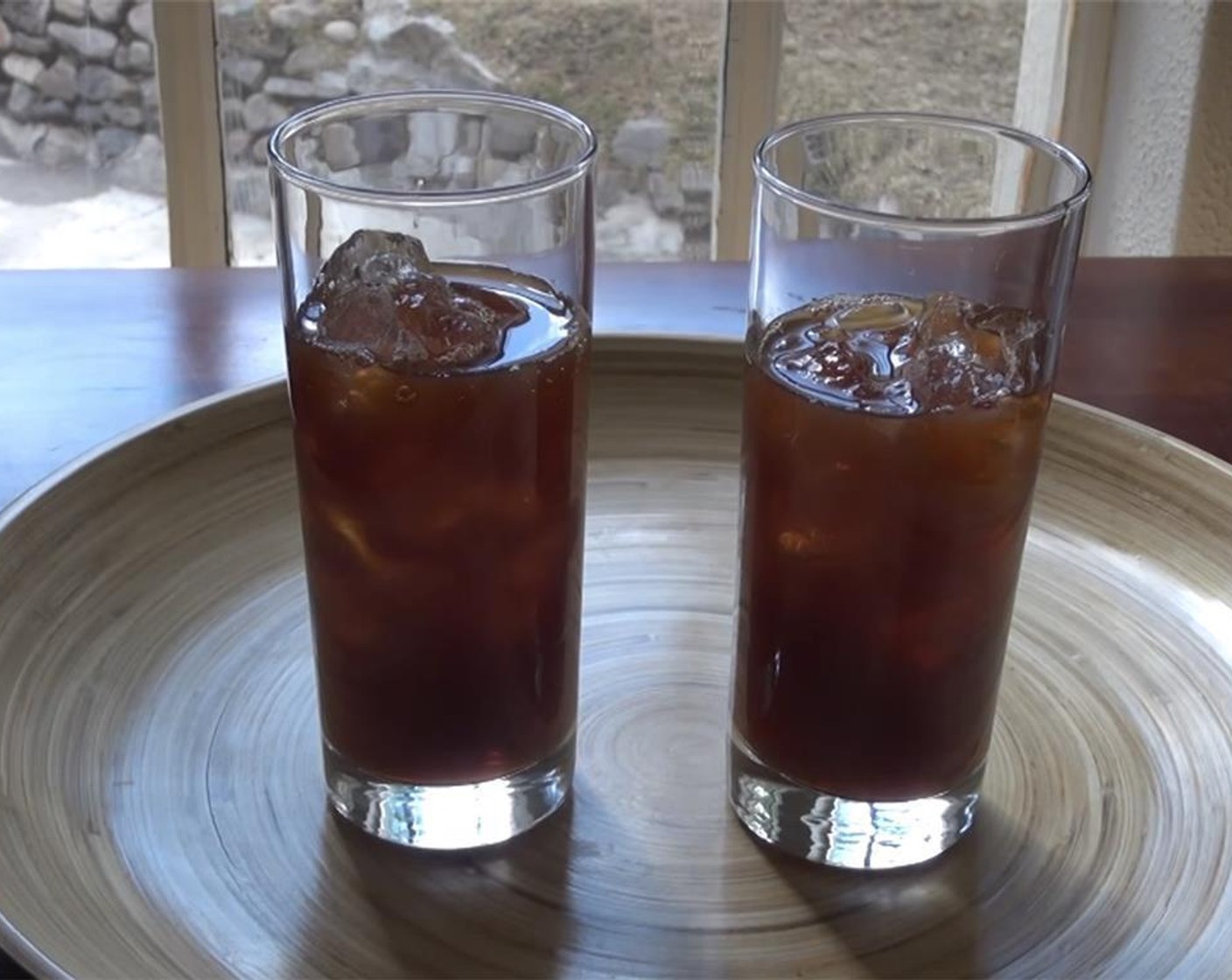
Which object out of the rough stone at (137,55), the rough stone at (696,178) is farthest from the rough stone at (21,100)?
the rough stone at (696,178)

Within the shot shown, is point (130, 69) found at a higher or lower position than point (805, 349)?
lower

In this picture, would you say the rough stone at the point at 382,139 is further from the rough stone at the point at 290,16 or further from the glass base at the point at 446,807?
the rough stone at the point at 290,16

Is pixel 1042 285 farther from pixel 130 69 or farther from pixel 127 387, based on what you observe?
pixel 130 69

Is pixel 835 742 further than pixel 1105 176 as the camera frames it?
No

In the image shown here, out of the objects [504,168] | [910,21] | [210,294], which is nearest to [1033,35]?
[910,21]

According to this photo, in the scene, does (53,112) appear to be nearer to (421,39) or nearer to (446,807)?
(421,39)

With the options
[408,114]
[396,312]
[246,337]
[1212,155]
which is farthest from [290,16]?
[396,312]
